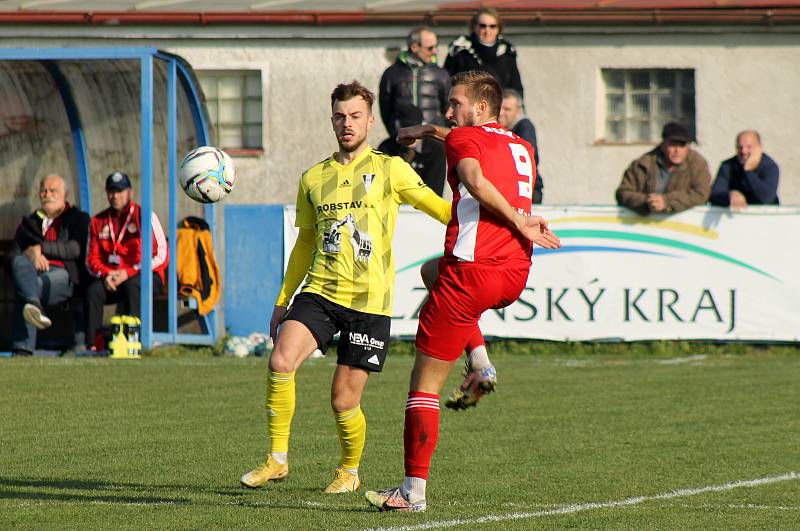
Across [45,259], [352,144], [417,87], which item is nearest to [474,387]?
[352,144]

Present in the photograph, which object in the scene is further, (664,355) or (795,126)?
(795,126)

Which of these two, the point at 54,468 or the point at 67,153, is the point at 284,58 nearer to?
the point at 67,153

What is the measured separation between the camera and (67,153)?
16.9 metres

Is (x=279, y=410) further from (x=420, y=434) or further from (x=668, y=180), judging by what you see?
(x=668, y=180)

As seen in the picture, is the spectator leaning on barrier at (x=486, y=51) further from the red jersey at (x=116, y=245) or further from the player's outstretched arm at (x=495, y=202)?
the player's outstretched arm at (x=495, y=202)

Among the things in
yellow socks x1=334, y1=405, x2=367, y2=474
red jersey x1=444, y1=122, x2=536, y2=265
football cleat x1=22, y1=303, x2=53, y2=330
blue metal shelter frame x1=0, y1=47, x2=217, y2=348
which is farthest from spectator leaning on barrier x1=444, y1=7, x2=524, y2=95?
red jersey x1=444, y1=122, x2=536, y2=265

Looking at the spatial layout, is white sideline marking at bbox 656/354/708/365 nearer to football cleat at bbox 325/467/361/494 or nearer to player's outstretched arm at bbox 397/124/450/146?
football cleat at bbox 325/467/361/494

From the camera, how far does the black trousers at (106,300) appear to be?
15.2 meters

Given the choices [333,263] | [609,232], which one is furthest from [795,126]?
[333,263]

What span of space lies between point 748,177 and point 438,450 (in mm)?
7816

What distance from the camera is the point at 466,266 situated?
22.4ft

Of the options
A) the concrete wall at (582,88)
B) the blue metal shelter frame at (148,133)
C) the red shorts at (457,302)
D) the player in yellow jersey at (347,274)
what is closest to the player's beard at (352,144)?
the player in yellow jersey at (347,274)

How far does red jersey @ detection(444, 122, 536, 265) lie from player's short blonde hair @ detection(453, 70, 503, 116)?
14cm

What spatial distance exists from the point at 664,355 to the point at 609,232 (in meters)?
1.38
